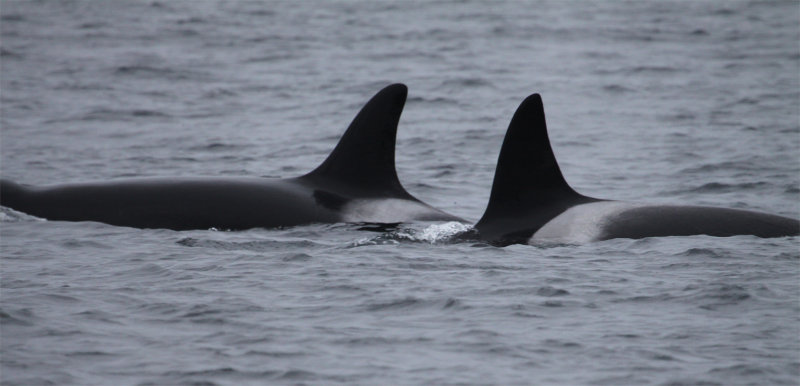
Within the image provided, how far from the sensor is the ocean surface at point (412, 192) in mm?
9297

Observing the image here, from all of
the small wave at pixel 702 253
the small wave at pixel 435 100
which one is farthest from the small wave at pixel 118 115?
the small wave at pixel 702 253

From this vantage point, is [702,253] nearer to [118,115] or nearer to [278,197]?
[278,197]

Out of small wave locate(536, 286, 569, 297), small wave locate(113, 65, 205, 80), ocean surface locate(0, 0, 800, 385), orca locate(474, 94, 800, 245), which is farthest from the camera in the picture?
small wave locate(113, 65, 205, 80)

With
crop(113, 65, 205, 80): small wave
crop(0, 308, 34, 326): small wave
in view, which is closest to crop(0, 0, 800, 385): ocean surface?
crop(0, 308, 34, 326): small wave

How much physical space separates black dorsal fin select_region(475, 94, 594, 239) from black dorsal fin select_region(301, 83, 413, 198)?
1.84 meters

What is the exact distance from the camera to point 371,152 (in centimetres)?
1481

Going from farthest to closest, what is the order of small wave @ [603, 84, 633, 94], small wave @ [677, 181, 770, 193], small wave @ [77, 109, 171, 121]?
small wave @ [603, 84, 633, 94] < small wave @ [77, 109, 171, 121] < small wave @ [677, 181, 770, 193]

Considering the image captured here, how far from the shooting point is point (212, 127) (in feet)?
84.7

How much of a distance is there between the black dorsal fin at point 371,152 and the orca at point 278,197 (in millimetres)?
12

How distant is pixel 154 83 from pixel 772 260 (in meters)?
22.8

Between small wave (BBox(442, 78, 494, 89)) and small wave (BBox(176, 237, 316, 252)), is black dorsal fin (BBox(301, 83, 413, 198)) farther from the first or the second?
small wave (BBox(442, 78, 494, 89))

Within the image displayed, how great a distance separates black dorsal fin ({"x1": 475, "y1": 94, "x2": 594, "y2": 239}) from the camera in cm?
1284

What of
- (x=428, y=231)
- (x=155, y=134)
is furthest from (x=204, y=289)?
(x=155, y=134)

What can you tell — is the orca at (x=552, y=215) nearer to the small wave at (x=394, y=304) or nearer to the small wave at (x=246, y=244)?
the small wave at (x=246, y=244)
